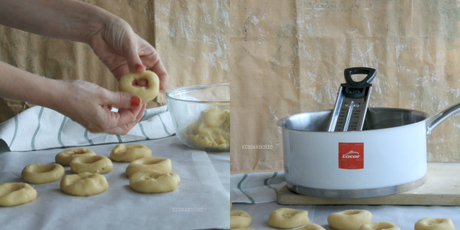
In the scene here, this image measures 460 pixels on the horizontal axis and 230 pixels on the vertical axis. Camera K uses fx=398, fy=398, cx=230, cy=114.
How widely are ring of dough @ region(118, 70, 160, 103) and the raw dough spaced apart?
12cm

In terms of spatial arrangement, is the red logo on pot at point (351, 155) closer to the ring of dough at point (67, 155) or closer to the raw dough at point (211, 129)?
the raw dough at point (211, 129)

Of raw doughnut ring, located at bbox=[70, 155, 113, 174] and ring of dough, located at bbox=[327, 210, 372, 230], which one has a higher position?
raw doughnut ring, located at bbox=[70, 155, 113, 174]

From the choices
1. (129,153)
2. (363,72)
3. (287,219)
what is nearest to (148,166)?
(129,153)

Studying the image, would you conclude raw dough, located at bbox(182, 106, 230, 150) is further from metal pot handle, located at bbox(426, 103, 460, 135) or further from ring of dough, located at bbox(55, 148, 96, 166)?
metal pot handle, located at bbox(426, 103, 460, 135)

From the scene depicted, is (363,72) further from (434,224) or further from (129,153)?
(129,153)

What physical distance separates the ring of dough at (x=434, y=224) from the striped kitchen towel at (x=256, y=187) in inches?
7.1

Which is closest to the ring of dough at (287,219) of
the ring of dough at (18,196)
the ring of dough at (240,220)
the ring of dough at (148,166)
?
the ring of dough at (240,220)

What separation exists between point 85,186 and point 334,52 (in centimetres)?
44

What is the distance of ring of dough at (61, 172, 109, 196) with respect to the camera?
468 millimetres

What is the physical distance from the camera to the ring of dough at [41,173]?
1.67ft

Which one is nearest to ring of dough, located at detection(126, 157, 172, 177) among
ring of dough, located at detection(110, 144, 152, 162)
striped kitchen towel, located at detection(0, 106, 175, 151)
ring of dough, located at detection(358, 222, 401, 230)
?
ring of dough, located at detection(110, 144, 152, 162)

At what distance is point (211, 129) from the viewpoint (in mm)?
598

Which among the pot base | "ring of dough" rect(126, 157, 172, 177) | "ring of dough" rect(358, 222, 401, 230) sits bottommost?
"ring of dough" rect(358, 222, 401, 230)

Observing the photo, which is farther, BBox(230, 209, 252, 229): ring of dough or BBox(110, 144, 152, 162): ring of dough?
BBox(110, 144, 152, 162): ring of dough
